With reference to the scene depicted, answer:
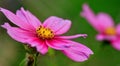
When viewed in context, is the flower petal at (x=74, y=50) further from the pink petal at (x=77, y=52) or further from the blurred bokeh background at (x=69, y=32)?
the blurred bokeh background at (x=69, y=32)

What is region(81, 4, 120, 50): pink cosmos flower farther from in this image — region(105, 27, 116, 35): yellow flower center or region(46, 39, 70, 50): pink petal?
Answer: region(46, 39, 70, 50): pink petal

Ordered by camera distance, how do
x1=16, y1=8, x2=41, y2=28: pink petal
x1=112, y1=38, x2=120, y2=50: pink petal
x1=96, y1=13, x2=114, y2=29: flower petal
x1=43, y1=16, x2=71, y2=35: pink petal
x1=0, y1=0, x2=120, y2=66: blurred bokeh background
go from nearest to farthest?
x1=16, y1=8, x2=41, y2=28: pink petal
x1=43, y1=16, x2=71, y2=35: pink petal
x1=112, y1=38, x2=120, y2=50: pink petal
x1=0, y1=0, x2=120, y2=66: blurred bokeh background
x1=96, y1=13, x2=114, y2=29: flower petal

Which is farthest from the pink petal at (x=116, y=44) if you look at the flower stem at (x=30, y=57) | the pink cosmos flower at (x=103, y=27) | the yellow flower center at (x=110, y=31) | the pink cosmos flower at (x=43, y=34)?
the flower stem at (x=30, y=57)

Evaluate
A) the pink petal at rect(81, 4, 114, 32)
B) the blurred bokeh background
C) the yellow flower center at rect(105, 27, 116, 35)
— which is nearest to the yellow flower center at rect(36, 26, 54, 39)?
the blurred bokeh background

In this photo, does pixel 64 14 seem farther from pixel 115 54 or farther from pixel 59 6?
pixel 115 54

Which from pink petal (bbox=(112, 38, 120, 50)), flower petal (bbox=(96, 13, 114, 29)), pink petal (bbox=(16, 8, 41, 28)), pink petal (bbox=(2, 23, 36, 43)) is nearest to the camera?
pink petal (bbox=(2, 23, 36, 43))

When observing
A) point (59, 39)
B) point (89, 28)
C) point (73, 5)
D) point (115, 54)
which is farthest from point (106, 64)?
point (59, 39)

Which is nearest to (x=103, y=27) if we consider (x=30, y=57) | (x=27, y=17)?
(x=27, y=17)
